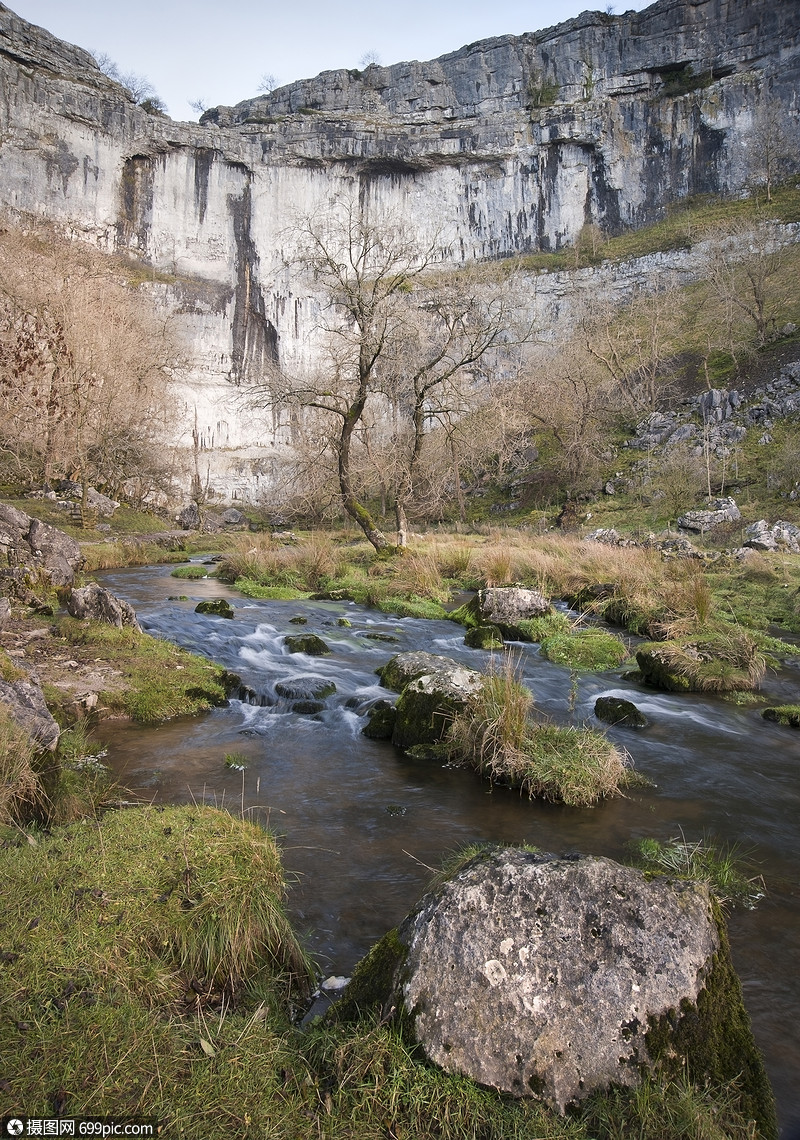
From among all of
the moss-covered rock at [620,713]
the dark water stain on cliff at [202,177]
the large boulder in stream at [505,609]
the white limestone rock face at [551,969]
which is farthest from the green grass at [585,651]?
the dark water stain on cliff at [202,177]

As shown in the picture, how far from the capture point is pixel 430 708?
636 cm

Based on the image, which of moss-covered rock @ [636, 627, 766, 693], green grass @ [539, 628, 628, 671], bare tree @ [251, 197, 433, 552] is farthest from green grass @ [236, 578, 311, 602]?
moss-covered rock @ [636, 627, 766, 693]

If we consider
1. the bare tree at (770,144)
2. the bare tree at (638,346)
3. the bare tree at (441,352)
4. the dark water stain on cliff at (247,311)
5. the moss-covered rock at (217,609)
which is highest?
→ the bare tree at (770,144)

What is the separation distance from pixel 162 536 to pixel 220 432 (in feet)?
103

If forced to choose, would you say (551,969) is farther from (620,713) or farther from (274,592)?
(274,592)

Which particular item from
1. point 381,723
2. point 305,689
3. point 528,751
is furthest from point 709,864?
point 305,689

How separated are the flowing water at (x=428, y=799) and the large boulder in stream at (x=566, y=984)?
700 millimetres

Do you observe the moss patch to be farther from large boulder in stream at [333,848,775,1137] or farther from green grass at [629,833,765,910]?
green grass at [629,833,765,910]

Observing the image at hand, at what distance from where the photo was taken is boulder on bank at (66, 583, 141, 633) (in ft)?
29.4

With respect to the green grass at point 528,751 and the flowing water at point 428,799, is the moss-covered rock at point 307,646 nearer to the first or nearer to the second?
the flowing water at point 428,799

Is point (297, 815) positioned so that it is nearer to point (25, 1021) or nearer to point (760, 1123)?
point (25, 1021)

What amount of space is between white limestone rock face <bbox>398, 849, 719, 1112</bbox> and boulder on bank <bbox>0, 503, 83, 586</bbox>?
10.4 meters

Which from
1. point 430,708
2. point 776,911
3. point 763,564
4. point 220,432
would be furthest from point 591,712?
point 220,432

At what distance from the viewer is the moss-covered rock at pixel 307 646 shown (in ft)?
30.9
